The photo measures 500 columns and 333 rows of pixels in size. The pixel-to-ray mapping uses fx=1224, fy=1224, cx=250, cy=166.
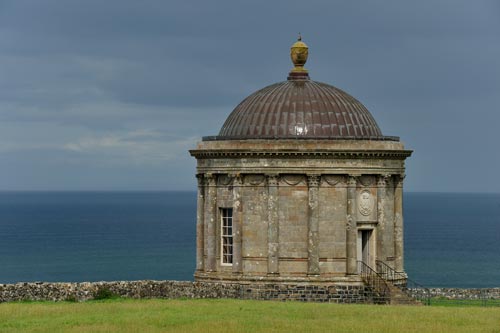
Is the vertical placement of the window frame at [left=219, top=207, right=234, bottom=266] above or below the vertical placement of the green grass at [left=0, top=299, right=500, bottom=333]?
above

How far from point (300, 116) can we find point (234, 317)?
38.2 ft

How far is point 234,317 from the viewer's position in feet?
128

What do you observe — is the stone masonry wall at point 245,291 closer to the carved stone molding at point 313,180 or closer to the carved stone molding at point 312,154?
the carved stone molding at point 313,180

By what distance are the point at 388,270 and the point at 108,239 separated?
120m

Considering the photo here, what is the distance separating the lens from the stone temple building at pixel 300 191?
155 feet

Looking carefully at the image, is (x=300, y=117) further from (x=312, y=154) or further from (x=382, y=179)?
(x=382, y=179)

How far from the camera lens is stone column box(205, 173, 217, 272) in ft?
160

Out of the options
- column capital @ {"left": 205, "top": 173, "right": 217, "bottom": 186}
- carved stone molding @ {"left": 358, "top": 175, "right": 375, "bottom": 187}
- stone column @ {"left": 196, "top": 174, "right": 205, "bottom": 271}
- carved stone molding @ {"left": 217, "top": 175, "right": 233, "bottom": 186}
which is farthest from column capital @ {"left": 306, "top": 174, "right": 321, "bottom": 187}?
stone column @ {"left": 196, "top": 174, "right": 205, "bottom": 271}

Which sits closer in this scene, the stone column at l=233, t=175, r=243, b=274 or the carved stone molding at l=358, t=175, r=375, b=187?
the stone column at l=233, t=175, r=243, b=274

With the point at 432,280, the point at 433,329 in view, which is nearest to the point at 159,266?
the point at 432,280

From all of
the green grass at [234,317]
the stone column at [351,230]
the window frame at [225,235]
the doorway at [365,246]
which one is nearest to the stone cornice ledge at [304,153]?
the stone column at [351,230]

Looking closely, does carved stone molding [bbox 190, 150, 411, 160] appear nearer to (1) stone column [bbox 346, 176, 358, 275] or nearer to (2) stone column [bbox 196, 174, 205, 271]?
(1) stone column [bbox 346, 176, 358, 275]

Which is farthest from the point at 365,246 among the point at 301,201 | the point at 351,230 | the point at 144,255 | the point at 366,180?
the point at 144,255

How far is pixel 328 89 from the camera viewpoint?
49750mm
